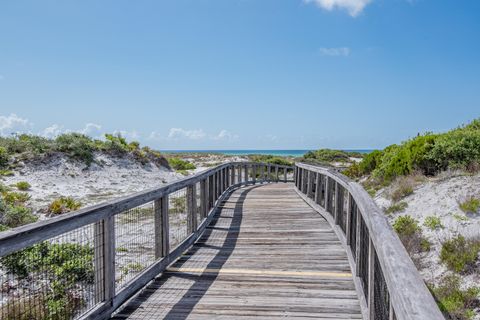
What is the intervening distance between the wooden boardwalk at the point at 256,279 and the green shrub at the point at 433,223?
2.28 metres

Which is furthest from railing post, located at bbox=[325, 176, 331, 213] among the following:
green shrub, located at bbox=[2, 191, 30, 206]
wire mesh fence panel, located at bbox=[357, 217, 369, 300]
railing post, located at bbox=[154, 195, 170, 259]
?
green shrub, located at bbox=[2, 191, 30, 206]

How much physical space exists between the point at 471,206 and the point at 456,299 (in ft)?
10.5

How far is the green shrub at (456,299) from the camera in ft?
16.4

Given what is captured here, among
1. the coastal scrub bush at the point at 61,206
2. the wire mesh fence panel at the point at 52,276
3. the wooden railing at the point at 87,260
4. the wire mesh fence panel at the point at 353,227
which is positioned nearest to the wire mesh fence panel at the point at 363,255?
the wire mesh fence panel at the point at 353,227

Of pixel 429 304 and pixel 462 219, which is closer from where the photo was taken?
pixel 429 304

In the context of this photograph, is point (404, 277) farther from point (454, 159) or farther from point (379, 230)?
point (454, 159)

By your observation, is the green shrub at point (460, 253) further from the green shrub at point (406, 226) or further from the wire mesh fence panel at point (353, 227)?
the wire mesh fence panel at point (353, 227)

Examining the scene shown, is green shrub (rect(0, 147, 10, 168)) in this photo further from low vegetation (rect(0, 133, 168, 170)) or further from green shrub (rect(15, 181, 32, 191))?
green shrub (rect(15, 181, 32, 191))

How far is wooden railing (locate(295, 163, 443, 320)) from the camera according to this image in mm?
1385

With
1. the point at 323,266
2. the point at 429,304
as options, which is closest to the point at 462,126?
the point at 323,266

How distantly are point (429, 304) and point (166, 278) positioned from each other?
12.1ft

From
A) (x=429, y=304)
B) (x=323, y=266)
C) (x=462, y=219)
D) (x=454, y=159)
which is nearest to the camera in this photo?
(x=429, y=304)

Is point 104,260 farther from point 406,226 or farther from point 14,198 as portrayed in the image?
point 14,198

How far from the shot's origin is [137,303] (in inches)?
149
